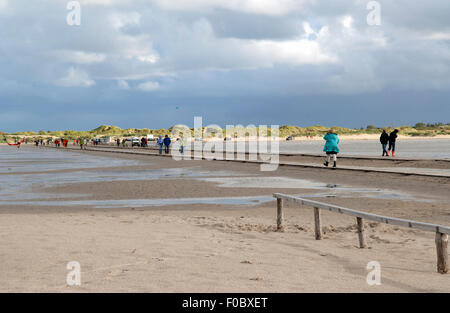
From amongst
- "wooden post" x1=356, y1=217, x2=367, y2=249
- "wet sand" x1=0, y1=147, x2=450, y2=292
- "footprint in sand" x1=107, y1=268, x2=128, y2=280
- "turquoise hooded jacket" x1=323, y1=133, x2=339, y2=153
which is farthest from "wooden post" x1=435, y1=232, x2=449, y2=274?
"turquoise hooded jacket" x1=323, y1=133, x2=339, y2=153

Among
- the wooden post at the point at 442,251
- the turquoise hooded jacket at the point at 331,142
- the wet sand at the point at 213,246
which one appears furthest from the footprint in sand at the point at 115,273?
the turquoise hooded jacket at the point at 331,142

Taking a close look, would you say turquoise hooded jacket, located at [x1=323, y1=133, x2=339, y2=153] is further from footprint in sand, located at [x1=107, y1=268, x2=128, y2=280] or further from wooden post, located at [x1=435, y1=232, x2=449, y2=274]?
footprint in sand, located at [x1=107, y1=268, x2=128, y2=280]

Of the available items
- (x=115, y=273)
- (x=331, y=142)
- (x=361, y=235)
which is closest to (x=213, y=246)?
(x=115, y=273)

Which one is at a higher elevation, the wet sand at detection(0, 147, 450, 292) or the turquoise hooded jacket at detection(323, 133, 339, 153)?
the turquoise hooded jacket at detection(323, 133, 339, 153)

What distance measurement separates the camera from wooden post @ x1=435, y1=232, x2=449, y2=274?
725 centimetres

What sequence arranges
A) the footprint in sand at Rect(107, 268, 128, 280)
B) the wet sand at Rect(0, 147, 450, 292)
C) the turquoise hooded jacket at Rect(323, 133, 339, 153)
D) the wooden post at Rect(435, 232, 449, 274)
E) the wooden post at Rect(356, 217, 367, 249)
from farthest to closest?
1. the turquoise hooded jacket at Rect(323, 133, 339, 153)
2. the wooden post at Rect(356, 217, 367, 249)
3. the wooden post at Rect(435, 232, 449, 274)
4. the footprint in sand at Rect(107, 268, 128, 280)
5. the wet sand at Rect(0, 147, 450, 292)

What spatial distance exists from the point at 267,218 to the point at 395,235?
335cm

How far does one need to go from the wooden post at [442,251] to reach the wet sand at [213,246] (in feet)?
0.49

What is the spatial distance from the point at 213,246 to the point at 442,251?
3.54m

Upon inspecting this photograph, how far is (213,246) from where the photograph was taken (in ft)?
29.7

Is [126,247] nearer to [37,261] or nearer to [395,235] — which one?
[37,261]

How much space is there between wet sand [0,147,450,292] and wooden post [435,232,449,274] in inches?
5.8

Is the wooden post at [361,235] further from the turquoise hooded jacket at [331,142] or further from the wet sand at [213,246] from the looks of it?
the turquoise hooded jacket at [331,142]

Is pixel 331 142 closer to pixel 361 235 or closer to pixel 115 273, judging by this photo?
pixel 361 235
